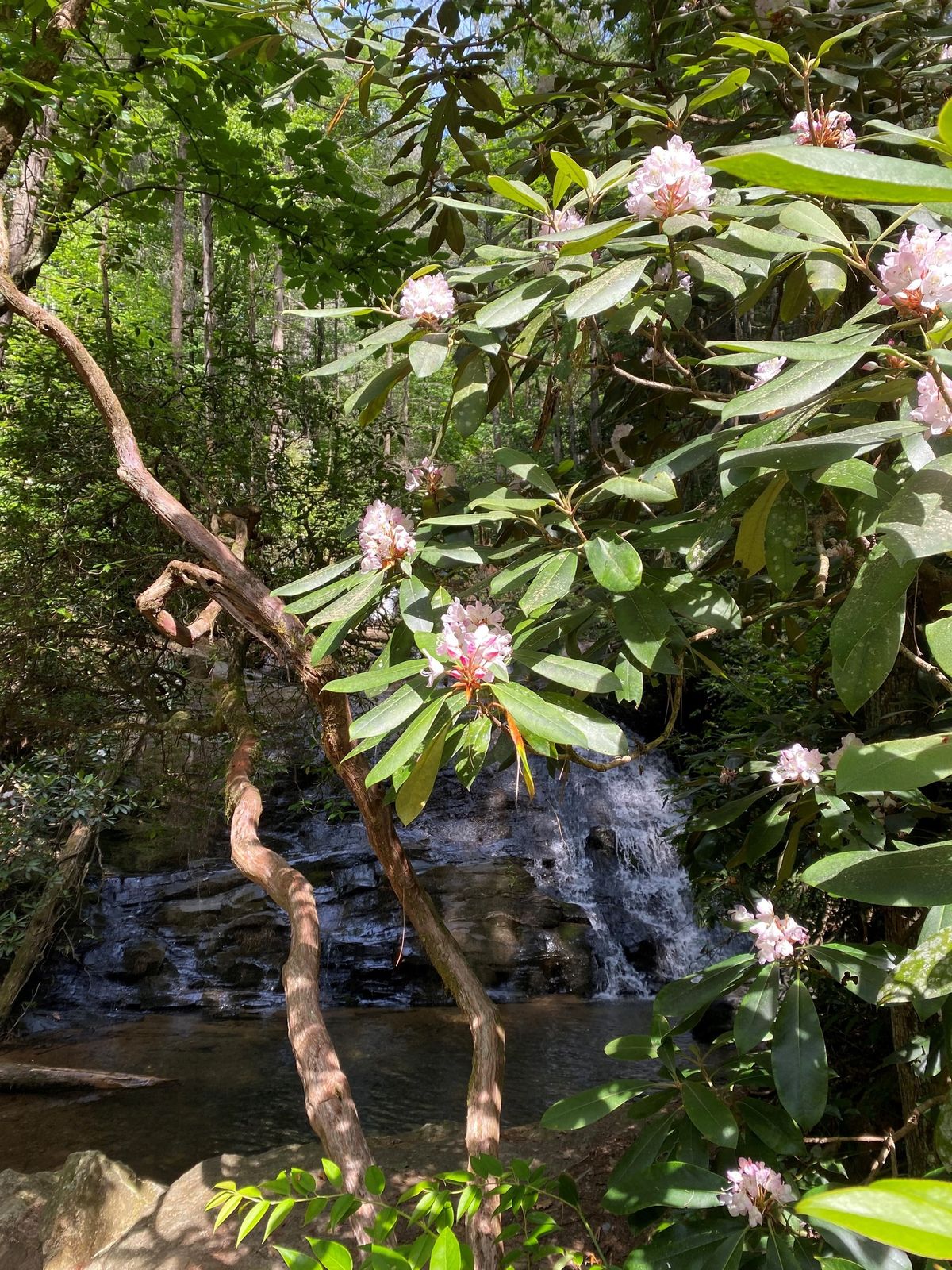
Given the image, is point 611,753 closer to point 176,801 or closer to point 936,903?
point 936,903

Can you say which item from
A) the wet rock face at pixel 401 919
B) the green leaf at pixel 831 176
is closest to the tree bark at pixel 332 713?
the green leaf at pixel 831 176

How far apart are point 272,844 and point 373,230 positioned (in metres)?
6.07

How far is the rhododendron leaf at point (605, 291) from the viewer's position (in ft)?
3.41

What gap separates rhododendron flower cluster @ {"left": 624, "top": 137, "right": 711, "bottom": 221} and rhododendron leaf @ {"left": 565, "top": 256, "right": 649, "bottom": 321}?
94 millimetres

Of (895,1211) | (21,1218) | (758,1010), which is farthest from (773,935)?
(21,1218)

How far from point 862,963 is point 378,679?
979mm

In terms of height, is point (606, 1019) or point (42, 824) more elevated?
point (42, 824)

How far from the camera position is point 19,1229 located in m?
3.29

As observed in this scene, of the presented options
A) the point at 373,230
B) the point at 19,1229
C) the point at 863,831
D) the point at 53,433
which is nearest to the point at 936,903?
the point at 863,831

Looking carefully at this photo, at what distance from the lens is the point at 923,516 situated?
73 cm

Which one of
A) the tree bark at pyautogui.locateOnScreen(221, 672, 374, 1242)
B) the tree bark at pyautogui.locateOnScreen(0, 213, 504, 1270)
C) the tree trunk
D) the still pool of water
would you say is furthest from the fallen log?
the tree bark at pyautogui.locateOnScreen(0, 213, 504, 1270)

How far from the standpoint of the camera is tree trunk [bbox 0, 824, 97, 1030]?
5094 millimetres

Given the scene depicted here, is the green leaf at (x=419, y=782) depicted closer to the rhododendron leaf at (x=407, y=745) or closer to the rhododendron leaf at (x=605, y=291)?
the rhododendron leaf at (x=407, y=745)

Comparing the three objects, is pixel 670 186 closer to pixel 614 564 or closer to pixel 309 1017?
pixel 614 564
